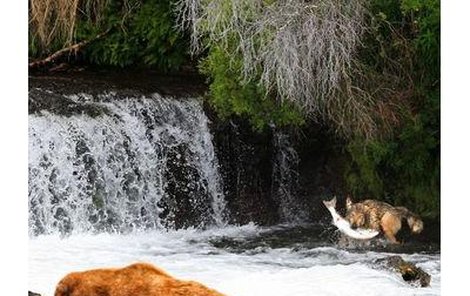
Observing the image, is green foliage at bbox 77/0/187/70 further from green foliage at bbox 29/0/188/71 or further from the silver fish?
the silver fish

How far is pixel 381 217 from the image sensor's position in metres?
4.60

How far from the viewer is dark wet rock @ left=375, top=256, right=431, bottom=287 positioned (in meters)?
4.20

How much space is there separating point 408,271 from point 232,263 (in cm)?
61

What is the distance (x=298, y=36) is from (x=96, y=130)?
1066 mm

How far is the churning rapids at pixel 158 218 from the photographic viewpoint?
4125 millimetres

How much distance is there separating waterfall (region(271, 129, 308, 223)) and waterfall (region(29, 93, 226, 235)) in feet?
0.83

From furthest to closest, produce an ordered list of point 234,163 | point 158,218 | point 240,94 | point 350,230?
1. point 234,163
2. point 240,94
3. point 158,218
4. point 350,230

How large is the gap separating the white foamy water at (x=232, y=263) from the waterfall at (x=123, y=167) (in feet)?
0.76

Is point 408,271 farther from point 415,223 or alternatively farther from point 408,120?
point 408,120

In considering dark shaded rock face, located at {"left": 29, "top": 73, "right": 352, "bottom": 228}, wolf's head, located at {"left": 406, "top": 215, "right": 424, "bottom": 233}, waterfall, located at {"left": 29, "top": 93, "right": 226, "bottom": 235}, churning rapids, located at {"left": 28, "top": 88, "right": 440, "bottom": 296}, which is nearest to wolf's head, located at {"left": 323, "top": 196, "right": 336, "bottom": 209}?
dark shaded rock face, located at {"left": 29, "top": 73, "right": 352, "bottom": 228}

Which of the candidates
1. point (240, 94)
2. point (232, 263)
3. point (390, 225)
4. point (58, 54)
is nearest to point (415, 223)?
point (390, 225)
